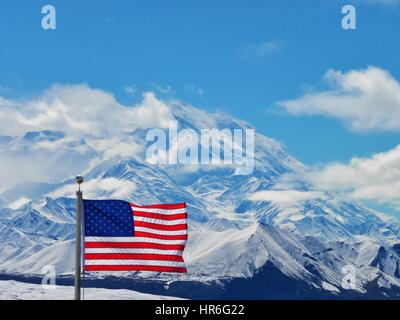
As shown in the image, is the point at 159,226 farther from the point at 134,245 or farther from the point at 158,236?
the point at 134,245

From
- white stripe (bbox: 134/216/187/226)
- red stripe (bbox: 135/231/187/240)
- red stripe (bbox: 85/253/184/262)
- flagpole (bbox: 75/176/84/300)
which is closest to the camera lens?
flagpole (bbox: 75/176/84/300)

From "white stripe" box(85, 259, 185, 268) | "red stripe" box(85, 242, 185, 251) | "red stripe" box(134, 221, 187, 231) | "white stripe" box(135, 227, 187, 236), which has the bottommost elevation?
"white stripe" box(85, 259, 185, 268)

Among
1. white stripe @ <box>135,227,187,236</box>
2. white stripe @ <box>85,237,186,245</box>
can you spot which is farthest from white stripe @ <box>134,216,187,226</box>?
white stripe @ <box>85,237,186,245</box>

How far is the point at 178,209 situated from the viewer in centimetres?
4875

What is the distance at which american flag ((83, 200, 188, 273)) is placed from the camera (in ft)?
152

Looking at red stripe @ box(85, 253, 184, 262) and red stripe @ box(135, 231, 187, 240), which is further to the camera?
red stripe @ box(135, 231, 187, 240)

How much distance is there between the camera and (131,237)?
47.3m

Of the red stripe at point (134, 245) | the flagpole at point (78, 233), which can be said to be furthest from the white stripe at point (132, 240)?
the flagpole at point (78, 233)

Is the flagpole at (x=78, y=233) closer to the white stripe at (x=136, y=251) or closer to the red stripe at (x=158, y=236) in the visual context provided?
the white stripe at (x=136, y=251)

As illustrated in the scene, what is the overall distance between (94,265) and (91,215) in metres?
2.66

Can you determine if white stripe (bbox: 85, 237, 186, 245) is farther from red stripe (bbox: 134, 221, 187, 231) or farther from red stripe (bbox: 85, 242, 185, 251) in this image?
red stripe (bbox: 134, 221, 187, 231)
